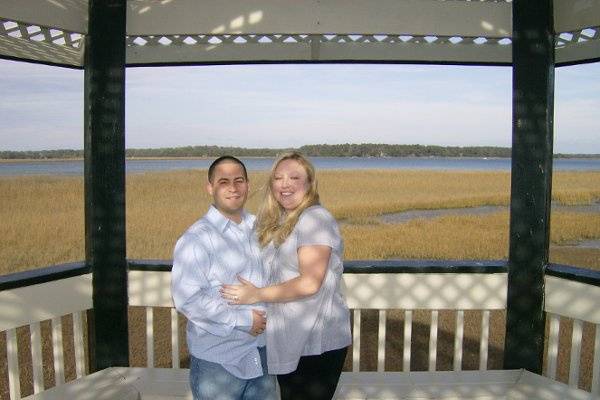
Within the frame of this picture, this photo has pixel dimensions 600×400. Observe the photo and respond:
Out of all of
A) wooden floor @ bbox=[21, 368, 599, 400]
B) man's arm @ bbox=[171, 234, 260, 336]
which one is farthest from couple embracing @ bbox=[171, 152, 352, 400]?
wooden floor @ bbox=[21, 368, 599, 400]

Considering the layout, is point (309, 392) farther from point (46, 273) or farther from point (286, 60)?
point (286, 60)

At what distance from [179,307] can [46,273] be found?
1.28 m

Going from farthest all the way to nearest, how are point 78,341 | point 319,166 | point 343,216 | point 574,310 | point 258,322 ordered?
point 319,166
point 343,216
point 78,341
point 574,310
point 258,322

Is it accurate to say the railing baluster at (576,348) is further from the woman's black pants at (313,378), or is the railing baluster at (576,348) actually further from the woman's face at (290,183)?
the woman's face at (290,183)

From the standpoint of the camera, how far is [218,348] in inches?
56.3

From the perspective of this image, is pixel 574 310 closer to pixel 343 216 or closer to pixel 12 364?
pixel 12 364

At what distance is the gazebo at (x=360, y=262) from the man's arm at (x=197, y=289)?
1.19 m

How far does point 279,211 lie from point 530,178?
58.2 inches

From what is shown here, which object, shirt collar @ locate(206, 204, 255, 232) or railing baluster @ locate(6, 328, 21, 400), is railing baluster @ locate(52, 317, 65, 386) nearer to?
railing baluster @ locate(6, 328, 21, 400)

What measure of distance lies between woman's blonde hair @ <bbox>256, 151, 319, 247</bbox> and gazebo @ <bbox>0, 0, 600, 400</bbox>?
1.11 metres

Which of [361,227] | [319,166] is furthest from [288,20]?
[319,166]

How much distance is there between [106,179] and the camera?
241cm

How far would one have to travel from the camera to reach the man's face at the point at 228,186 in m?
1.48

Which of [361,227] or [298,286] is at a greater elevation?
[298,286]
